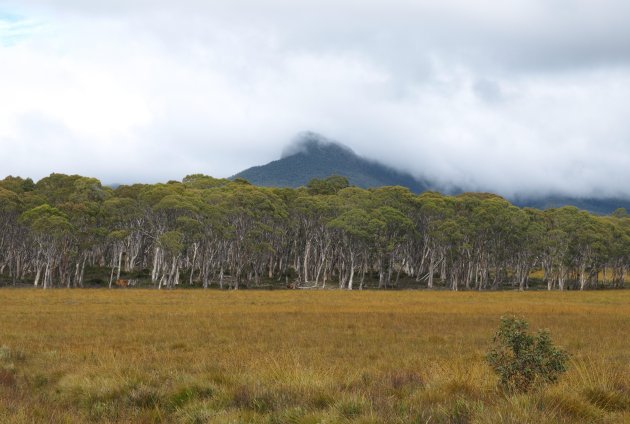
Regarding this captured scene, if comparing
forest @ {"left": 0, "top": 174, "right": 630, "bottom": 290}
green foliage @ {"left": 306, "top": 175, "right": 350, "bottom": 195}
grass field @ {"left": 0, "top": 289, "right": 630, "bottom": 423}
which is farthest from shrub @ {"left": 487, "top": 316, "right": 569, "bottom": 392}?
green foliage @ {"left": 306, "top": 175, "right": 350, "bottom": 195}

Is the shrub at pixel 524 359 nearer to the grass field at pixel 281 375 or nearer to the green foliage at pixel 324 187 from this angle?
the grass field at pixel 281 375

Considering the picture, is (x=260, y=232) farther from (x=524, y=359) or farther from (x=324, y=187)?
(x=524, y=359)

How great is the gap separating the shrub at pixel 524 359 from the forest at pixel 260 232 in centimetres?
6081

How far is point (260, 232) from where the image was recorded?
77.1m

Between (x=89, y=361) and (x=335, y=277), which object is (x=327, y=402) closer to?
(x=89, y=361)

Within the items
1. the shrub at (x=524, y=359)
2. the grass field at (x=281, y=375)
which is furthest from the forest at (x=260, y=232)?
the shrub at (x=524, y=359)

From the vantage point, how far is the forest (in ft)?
242

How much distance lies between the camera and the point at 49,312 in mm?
34250

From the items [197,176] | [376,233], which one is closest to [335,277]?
[376,233]

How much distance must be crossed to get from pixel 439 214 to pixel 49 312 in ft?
217

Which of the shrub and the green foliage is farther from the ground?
the green foliage

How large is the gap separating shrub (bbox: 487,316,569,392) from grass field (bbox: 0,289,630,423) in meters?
0.34

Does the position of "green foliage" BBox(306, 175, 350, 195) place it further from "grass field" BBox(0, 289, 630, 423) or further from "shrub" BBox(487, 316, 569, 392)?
"shrub" BBox(487, 316, 569, 392)

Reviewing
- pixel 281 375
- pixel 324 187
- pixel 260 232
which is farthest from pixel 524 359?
pixel 324 187
